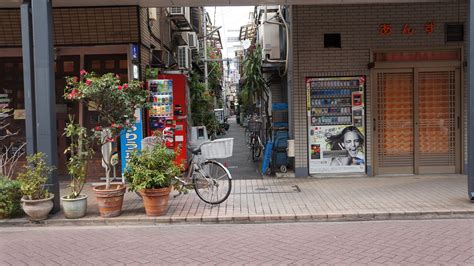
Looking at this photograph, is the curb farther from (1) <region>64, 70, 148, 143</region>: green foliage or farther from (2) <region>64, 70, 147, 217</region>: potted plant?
(1) <region>64, 70, 148, 143</region>: green foliage

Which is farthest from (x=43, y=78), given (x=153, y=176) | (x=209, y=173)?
(x=209, y=173)

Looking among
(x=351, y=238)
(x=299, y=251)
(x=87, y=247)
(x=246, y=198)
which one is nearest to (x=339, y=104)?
(x=246, y=198)

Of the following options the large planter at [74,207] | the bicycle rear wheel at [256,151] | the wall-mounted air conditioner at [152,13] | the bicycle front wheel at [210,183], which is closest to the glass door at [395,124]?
the bicycle front wheel at [210,183]

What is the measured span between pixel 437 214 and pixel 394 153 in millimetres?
3586

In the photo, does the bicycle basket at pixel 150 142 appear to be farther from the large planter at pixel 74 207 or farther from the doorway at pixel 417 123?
the doorway at pixel 417 123

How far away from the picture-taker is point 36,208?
280 inches

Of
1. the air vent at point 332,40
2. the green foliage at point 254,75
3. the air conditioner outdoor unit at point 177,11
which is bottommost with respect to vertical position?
the green foliage at point 254,75

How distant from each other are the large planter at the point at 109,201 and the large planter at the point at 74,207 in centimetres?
28

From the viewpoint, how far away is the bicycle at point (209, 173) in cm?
799

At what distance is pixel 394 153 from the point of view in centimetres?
1069

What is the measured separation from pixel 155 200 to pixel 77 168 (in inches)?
55.1

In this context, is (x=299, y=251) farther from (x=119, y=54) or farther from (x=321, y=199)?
(x=119, y=54)

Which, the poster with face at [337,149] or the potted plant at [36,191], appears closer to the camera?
the potted plant at [36,191]

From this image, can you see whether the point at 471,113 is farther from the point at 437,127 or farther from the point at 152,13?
the point at 152,13
